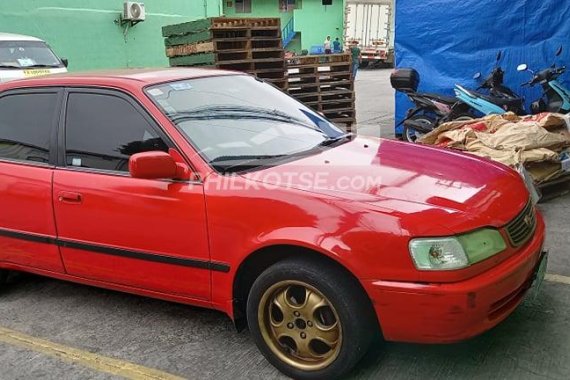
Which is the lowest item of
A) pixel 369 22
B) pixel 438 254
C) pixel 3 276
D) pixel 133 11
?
pixel 3 276

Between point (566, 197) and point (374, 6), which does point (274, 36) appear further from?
point (374, 6)

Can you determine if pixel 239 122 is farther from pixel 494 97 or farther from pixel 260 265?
pixel 494 97

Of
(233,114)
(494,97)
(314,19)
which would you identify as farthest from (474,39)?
(314,19)

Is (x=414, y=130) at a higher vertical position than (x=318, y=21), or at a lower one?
lower

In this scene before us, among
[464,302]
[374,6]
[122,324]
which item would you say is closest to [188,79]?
[122,324]

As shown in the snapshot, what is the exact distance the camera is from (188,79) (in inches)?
141

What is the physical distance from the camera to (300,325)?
2.78 meters

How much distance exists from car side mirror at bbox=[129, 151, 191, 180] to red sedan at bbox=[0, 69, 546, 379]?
0.01 m

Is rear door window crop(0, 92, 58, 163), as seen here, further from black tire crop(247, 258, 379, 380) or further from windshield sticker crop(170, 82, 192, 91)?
black tire crop(247, 258, 379, 380)

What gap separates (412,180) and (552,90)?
17.1 feet

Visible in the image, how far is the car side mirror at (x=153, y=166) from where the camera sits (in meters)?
2.87

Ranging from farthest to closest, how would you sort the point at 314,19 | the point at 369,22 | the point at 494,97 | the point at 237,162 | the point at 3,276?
1. the point at 314,19
2. the point at 369,22
3. the point at 494,97
4. the point at 3,276
5. the point at 237,162

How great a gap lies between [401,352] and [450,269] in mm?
792

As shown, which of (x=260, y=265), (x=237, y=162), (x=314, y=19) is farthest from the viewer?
(x=314, y=19)
